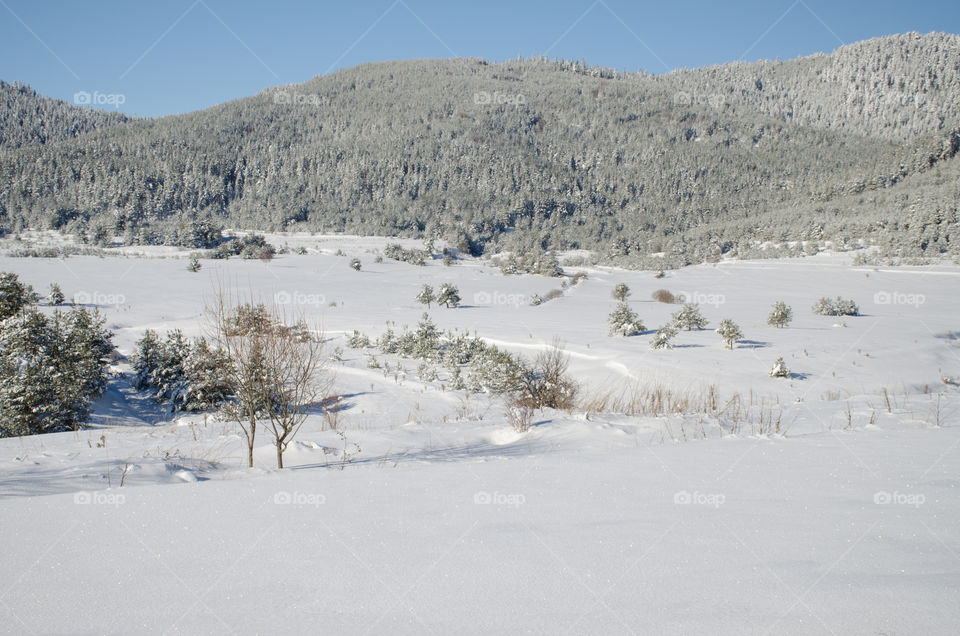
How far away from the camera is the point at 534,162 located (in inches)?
3103

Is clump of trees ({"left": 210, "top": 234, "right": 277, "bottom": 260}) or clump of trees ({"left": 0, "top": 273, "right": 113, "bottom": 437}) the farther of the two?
clump of trees ({"left": 210, "top": 234, "right": 277, "bottom": 260})

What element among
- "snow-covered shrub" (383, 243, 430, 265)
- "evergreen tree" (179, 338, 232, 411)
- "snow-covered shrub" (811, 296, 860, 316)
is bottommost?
"evergreen tree" (179, 338, 232, 411)

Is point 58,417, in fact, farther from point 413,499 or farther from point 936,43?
point 936,43

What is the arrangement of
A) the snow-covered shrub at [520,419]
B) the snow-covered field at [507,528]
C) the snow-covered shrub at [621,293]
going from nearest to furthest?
the snow-covered field at [507,528]
the snow-covered shrub at [520,419]
the snow-covered shrub at [621,293]

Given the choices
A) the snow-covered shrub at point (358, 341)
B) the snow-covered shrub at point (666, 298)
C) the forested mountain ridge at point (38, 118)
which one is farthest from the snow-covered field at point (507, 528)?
the forested mountain ridge at point (38, 118)

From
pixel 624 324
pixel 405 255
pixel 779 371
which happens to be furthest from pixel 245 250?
pixel 779 371

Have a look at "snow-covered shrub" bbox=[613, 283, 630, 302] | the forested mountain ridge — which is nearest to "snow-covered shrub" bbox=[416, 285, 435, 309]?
"snow-covered shrub" bbox=[613, 283, 630, 302]

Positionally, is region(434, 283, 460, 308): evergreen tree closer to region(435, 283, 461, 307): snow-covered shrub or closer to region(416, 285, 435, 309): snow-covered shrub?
region(435, 283, 461, 307): snow-covered shrub

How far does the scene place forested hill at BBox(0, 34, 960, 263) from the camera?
48594mm

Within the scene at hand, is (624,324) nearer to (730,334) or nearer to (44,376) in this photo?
(730,334)

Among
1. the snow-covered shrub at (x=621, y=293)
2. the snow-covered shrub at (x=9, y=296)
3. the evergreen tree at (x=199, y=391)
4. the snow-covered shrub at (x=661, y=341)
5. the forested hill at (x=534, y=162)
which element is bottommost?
the evergreen tree at (x=199, y=391)

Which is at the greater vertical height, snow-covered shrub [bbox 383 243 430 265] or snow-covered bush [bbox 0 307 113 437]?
snow-covered shrub [bbox 383 243 430 265]

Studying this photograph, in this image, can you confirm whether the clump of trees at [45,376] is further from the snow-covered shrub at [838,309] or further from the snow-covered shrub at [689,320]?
the snow-covered shrub at [838,309]

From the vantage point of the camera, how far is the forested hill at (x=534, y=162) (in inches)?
1913
